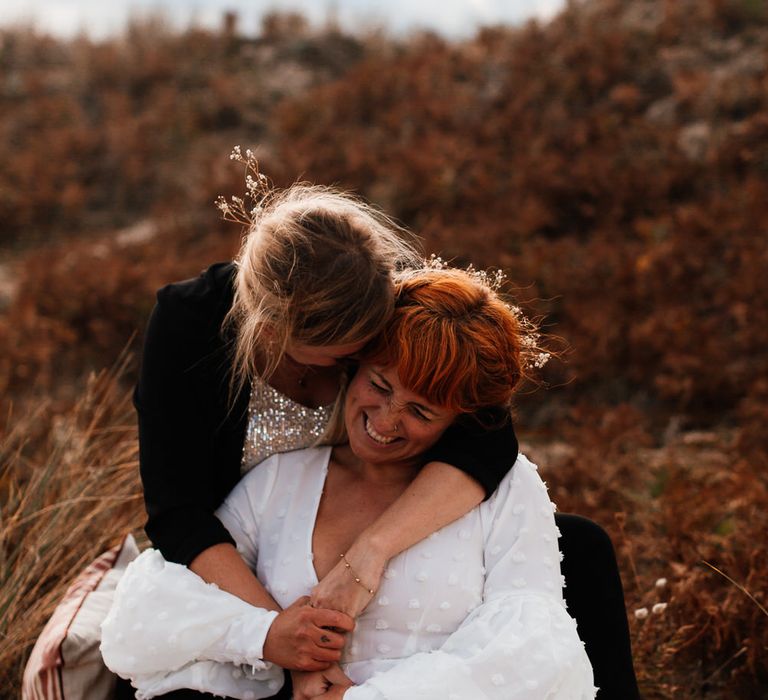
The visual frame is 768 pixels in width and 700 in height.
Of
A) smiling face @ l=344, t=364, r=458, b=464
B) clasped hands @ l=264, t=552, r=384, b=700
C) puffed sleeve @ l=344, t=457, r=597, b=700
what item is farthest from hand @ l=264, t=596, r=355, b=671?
smiling face @ l=344, t=364, r=458, b=464

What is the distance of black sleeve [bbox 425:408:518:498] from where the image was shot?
2859mm

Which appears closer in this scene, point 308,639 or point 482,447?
point 308,639

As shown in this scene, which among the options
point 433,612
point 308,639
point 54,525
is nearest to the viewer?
point 308,639

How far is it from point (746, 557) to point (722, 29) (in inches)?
251

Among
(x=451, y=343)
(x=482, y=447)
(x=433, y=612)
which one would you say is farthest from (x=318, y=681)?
(x=451, y=343)

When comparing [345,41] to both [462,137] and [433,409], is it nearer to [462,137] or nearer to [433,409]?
[462,137]

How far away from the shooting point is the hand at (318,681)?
103 inches

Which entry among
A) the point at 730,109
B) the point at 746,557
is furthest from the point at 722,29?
the point at 746,557

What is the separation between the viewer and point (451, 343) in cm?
271

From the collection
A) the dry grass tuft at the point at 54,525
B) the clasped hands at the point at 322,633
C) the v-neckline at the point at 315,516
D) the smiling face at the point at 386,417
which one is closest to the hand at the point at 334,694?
the clasped hands at the point at 322,633

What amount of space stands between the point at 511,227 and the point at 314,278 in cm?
476

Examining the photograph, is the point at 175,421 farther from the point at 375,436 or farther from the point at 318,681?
the point at 318,681

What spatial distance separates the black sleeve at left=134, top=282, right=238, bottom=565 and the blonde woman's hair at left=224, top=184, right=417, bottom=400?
21 cm

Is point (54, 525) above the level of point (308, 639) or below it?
below
